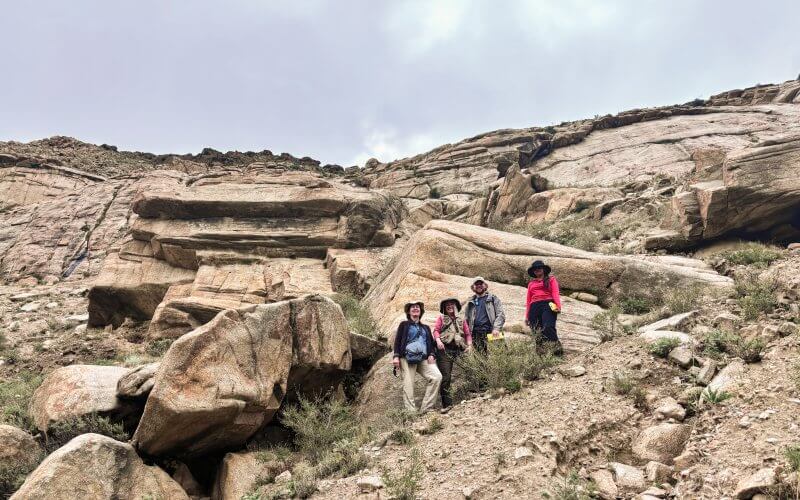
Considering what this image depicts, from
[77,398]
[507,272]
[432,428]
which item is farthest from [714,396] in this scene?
[77,398]

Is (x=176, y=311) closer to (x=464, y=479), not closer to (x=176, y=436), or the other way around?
(x=176, y=436)

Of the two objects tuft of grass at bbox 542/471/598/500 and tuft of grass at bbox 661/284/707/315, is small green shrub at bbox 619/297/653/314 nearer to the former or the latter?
tuft of grass at bbox 661/284/707/315

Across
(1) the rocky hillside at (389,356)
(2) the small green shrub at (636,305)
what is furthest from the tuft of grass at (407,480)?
(2) the small green shrub at (636,305)

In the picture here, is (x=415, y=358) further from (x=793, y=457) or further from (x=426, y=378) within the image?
(x=793, y=457)

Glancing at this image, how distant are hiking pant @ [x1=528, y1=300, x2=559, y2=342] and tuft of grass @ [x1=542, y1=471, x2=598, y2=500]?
3613mm

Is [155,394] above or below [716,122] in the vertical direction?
below

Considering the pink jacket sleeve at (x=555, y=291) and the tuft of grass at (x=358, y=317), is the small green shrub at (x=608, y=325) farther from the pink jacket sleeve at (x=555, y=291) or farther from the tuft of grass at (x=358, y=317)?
the tuft of grass at (x=358, y=317)

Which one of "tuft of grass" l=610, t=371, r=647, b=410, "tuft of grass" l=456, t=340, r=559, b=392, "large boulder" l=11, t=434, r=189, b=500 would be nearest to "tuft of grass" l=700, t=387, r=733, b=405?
"tuft of grass" l=610, t=371, r=647, b=410

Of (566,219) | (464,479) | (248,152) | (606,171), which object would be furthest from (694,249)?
(248,152)

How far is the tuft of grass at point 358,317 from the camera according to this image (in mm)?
11328

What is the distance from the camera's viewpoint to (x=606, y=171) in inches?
1348

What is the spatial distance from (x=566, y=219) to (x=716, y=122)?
73.9 ft

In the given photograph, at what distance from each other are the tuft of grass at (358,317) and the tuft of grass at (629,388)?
18.2 ft

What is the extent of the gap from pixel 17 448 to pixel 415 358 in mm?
6150
